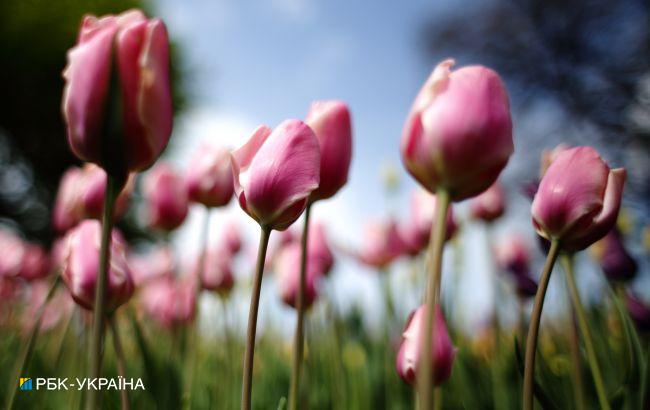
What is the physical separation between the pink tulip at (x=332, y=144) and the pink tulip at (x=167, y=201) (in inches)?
23.6

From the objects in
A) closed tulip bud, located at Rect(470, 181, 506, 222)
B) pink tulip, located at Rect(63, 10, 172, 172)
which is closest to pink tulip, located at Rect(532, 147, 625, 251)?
pink tulip, located at Rect(63, 10, 172, 172)

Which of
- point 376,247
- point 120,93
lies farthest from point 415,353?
point 376,247

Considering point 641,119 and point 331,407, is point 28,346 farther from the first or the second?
point 641,119

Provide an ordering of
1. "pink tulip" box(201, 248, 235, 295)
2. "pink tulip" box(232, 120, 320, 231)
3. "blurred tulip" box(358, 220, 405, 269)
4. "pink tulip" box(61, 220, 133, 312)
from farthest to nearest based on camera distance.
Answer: "blurred tulip" box(358, 220, 405, 269), "pink tulip" box(201, 248, 235, 295), "pink tulip" box(61, 220, 133, 312), "pink tulip" box(232, 120, 320, 231)

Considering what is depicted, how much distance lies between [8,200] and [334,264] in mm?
8612

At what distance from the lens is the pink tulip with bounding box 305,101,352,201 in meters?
0.55

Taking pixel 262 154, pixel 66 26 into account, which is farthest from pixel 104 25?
pixel 66 26

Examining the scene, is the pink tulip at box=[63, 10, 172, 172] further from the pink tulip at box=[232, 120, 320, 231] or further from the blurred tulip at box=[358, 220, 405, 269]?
the blurred tulip at box=[358, 220, 405, 269]

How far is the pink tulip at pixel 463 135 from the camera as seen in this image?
39 cm

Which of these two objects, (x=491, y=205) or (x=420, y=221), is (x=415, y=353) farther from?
(x=491, y=205)

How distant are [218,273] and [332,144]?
0.81 meters

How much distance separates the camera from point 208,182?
36.7 inches

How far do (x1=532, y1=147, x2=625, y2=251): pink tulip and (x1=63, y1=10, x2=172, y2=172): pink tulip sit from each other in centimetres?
35

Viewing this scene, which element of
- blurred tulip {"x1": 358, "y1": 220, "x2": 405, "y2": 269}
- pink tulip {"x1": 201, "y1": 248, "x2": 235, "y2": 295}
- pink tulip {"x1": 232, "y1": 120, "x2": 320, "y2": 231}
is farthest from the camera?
blurred tulip {"x1": 358, "y1": 220, "x2": 405, "y2": 269}
